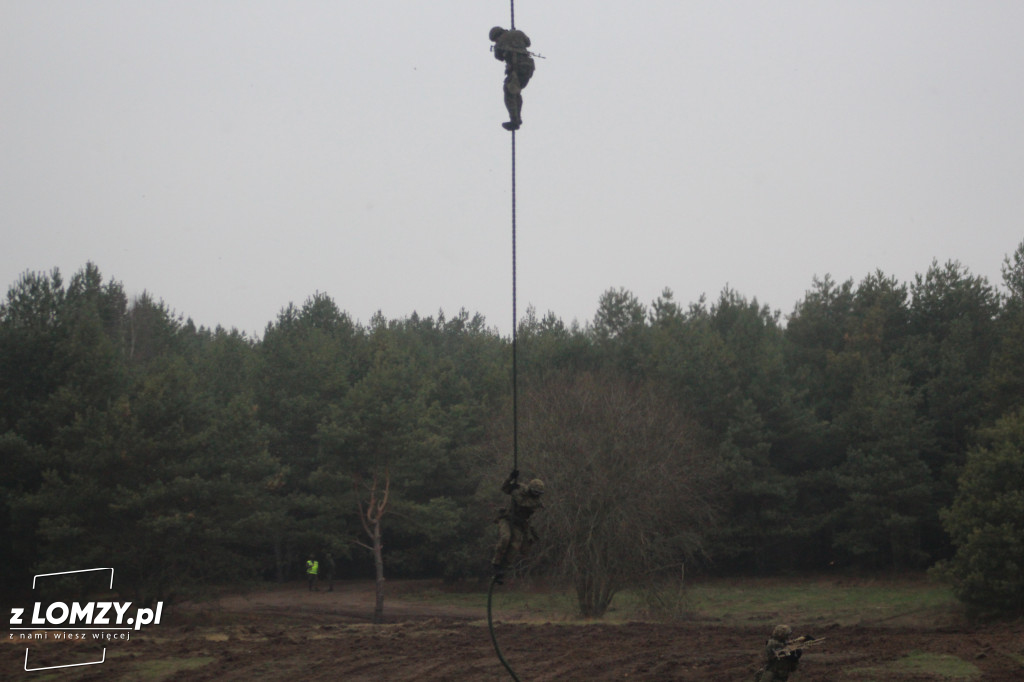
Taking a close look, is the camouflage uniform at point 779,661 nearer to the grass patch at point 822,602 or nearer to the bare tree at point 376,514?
the grass patch at point 822,602

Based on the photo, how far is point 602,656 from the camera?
17.2m

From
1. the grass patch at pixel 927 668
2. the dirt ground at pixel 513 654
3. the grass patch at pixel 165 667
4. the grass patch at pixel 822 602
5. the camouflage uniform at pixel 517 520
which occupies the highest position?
the camouflage uniform at pixel 517 520

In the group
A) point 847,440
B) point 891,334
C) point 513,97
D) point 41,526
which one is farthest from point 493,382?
point 513,97

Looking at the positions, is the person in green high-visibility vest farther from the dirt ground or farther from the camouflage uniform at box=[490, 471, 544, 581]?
the camouflage uniform at box=[490, 471, 544, 581]

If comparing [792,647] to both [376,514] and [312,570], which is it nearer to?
[376,514]

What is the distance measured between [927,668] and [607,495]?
44.4 feet

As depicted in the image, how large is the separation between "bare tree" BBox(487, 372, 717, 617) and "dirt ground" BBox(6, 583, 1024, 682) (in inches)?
188

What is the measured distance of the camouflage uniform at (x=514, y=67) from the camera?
696 centimetres

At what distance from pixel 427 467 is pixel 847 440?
19.7 metres

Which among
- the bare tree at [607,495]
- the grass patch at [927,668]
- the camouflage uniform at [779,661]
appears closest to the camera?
the camouflage uniform at [779,661]

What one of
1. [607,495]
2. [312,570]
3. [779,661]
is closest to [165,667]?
[779,661]

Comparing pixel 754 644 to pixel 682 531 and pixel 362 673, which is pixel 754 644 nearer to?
pixel 362 673

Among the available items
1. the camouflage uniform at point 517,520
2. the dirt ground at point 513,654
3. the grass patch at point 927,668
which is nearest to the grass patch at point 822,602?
the dirt ground at point 513,654

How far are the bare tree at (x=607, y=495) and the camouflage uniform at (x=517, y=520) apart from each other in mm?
20490
